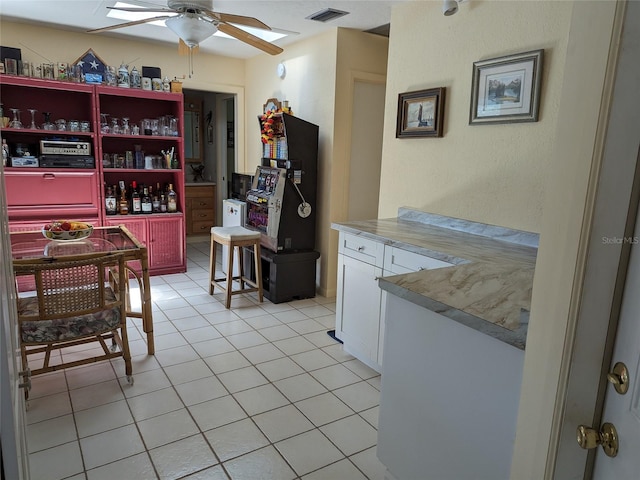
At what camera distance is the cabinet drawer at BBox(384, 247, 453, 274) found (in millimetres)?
2363

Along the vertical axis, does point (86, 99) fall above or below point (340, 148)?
above

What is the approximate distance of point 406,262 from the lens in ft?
8.32

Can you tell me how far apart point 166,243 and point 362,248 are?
2838mm

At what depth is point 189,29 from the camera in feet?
9.90

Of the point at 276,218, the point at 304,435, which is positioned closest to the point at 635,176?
the point at 304,435

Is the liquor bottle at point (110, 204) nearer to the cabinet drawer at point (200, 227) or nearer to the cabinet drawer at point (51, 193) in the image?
the cabinet drawer at point (51, 193)

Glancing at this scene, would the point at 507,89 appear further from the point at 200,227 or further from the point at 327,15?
the point at 200,227

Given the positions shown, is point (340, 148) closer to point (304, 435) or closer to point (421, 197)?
point (421, 197)

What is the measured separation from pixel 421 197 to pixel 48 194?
3611 millimetres

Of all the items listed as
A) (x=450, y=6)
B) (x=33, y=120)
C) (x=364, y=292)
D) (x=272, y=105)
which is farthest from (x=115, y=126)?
(x=450, y=6)

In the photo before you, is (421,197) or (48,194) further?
(48,194)

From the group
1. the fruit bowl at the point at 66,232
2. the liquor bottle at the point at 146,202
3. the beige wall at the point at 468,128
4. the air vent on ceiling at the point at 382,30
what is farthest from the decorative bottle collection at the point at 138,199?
the air vent on ceiling at the point at 382,30

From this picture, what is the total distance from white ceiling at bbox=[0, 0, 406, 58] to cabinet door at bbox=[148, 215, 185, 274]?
1967 millimetres

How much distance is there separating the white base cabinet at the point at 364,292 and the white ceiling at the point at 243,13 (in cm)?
186
